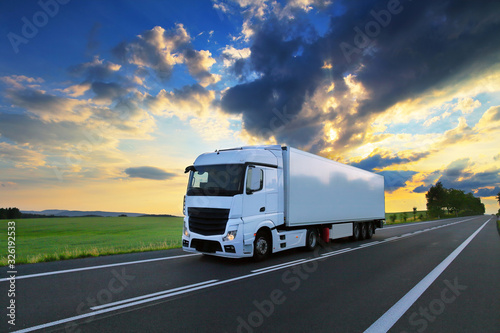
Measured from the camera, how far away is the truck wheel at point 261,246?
8977 mm

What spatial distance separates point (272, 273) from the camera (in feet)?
24.7

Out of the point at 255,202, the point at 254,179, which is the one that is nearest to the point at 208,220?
the point at 255,202

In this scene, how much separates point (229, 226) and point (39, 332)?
508 centimetres

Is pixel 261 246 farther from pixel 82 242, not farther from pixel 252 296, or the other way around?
pixel 82 242

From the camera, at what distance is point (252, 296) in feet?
17.9

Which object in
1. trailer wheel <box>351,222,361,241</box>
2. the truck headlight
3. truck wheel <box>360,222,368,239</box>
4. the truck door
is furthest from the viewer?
truck wheel <box>360,222,368,239</box>

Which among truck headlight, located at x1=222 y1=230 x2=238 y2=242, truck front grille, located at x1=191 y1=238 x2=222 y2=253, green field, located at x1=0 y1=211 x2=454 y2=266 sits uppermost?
truck headlight, located at x1=222 y1=230 x2=238 y2=242

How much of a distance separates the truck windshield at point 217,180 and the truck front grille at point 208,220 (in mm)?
498

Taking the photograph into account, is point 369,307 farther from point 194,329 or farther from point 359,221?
point 359,221

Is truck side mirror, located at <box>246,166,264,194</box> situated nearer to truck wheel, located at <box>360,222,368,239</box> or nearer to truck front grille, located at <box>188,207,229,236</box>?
truck front grille, located at <box>188,207,229,236</box>

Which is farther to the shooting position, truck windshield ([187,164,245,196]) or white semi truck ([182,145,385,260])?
truck windshield ([187,164,245,196])

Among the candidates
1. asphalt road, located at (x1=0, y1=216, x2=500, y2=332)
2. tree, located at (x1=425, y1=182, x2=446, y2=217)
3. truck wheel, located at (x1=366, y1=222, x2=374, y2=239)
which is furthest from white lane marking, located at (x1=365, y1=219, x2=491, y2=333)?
tree, located at (x1=425, y1=182, x2=446, y2=217)

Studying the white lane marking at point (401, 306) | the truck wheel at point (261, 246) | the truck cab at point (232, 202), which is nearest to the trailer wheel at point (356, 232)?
the truck cab at point (232, 202)

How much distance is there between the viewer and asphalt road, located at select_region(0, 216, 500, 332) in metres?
4.14
